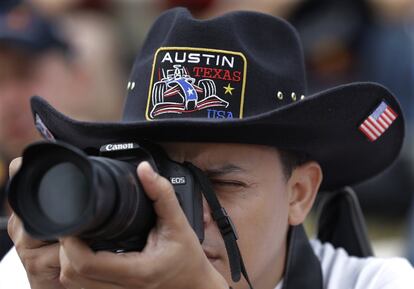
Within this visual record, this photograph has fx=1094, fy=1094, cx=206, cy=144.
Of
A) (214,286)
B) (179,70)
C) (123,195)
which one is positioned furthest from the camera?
(179,70)

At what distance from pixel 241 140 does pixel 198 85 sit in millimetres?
166

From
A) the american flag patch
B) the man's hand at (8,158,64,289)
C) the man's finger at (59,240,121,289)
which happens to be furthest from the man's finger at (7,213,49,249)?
the american flag patch

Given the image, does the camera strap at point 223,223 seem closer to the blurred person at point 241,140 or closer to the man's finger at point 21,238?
the blurred person at point 241,140

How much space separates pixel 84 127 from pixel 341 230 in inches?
38.6

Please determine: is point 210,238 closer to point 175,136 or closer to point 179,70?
point 175,136

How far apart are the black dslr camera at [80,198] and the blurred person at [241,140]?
78 mm

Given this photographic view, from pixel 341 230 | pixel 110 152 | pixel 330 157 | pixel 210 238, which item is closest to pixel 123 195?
pixel 110 152

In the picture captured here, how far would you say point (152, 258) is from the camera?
213 cm

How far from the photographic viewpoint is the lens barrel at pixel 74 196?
1955 millimetres

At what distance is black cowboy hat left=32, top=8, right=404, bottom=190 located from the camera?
2.52 meters

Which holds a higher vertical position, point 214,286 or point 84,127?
point 84,127

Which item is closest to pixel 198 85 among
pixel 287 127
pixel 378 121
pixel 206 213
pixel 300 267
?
pixel 287 127

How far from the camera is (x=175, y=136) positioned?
253 centimetres

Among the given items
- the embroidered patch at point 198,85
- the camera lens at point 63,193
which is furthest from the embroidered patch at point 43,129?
the camera lens at point 63,193
